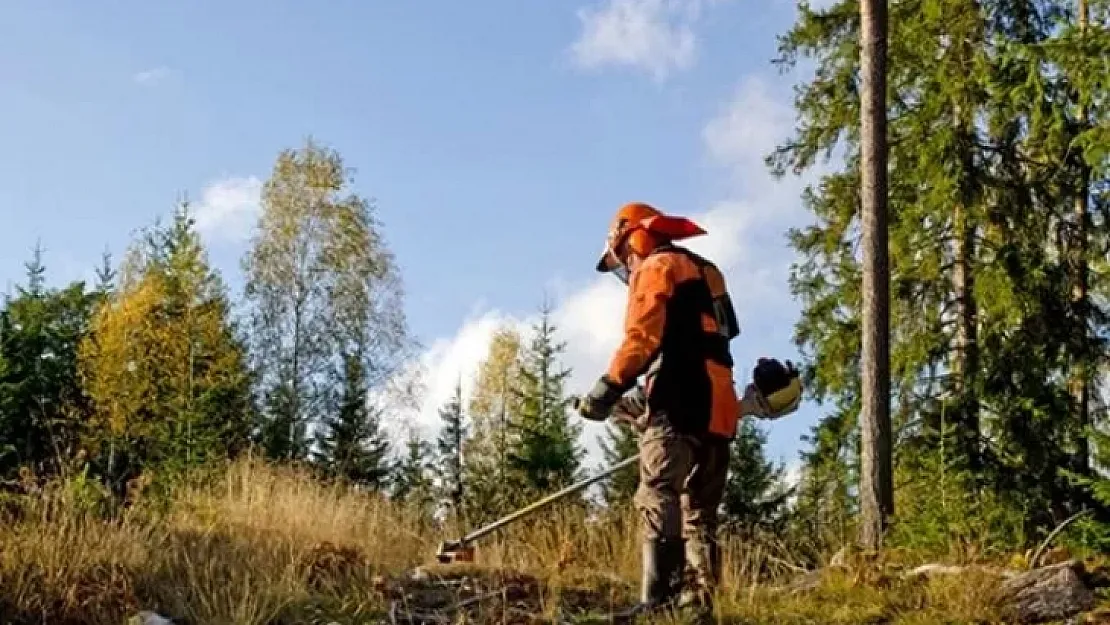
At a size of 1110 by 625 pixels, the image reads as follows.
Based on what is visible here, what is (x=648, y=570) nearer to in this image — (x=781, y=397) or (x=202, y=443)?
(x=781, y=397)

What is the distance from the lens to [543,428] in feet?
84.7

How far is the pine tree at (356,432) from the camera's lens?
82.5ft

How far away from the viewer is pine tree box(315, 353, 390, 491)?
25.1m

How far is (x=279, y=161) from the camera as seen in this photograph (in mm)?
32000

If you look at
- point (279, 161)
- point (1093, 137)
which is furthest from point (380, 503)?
point (279, 161)

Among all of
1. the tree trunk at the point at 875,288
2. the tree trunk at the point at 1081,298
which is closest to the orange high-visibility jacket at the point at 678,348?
the tree trunk at the point at 875,288

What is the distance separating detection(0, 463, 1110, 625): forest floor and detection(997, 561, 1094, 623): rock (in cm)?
7

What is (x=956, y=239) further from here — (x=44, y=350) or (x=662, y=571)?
(x=44, y=350)

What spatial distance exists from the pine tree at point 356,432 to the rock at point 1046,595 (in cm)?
1730

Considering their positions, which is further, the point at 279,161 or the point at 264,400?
the point at 279,161

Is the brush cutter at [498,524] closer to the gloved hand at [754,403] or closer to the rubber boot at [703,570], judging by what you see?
the gloved hand at [754,403]

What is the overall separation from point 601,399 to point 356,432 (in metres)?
19.7

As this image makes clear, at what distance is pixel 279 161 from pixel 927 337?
18.6 meters

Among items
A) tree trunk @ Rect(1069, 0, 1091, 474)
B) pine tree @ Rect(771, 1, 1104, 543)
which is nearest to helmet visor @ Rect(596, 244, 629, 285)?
pine tree @ Rect(771, 1, 1104, 543)
